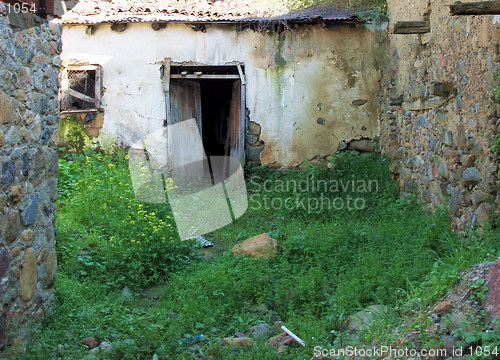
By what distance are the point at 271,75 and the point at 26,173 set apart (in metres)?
5.78

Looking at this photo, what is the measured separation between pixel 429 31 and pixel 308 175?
2.92 meters

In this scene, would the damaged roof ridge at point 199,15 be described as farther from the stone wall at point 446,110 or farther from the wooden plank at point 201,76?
the stone wall at point 446,110

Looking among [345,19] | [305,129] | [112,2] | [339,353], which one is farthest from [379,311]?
[112,2]

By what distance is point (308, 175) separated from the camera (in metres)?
8.26

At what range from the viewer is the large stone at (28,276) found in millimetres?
3693

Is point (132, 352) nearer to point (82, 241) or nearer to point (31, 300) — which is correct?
point (31, 300)

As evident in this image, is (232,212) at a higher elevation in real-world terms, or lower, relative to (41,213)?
lower

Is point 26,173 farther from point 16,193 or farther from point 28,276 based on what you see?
point 28,276

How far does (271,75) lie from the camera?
8.92 meters

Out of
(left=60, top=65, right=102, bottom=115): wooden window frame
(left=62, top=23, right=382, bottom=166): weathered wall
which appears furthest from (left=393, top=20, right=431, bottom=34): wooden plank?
(left=60, top=65, right=102, bottom=115): wooden window frame

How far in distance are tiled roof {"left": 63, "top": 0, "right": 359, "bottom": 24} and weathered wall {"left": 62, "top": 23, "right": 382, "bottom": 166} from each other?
0.20 meters

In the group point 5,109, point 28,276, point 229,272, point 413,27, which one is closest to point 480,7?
point 413,27

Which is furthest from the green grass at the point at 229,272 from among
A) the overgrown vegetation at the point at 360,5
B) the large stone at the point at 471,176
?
the overgrown vegetation at the point at 360,5

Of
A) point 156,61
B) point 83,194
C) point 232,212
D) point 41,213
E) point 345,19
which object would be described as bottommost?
point 232,212
